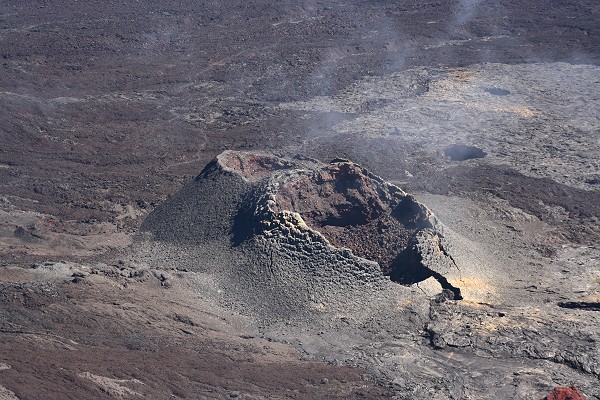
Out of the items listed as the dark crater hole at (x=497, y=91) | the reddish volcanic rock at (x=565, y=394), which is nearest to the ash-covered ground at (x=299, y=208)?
the dark crater hole at (x=497, y=91)

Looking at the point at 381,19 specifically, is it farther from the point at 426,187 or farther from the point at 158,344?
the point at 158,344

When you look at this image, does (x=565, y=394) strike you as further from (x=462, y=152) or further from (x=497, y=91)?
(x=497, y=91)

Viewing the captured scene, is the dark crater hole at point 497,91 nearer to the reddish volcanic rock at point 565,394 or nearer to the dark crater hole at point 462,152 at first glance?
the dark crater hole at point 462,152

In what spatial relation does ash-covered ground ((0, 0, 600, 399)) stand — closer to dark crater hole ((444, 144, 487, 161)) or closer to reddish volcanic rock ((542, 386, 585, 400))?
dark crater hole ((444, 144, 487, 161))

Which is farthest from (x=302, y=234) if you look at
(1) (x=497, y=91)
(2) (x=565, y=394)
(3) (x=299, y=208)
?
(1) (x=497, y=91)

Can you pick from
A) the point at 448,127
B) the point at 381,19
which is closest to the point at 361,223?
the point at 448,127

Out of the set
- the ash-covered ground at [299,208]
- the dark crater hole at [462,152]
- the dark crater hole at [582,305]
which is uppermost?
the ash-covered ground at [299,208]

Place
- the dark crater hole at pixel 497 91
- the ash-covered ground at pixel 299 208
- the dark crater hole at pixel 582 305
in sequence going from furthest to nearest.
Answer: the dark crater hole at pixel 497 91 → the dark crater hole at pixel 582 305 → the ash-covered ground at pixel 299 208
